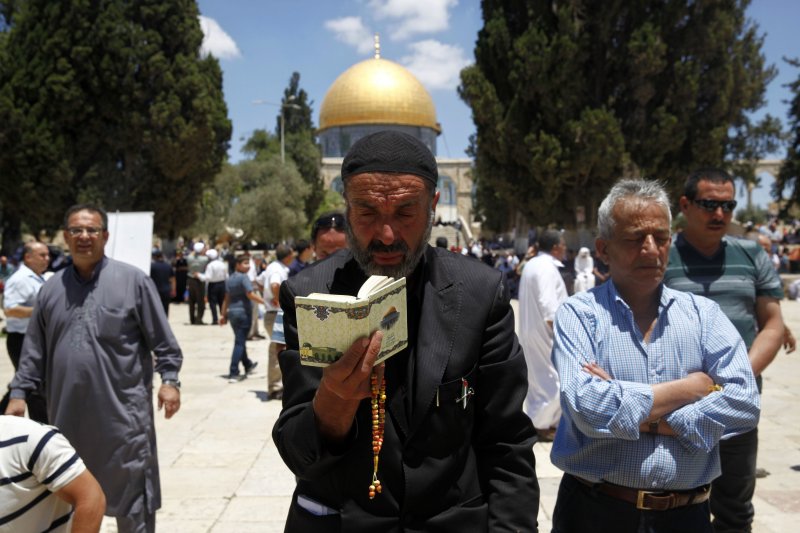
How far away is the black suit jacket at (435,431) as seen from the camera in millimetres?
1751

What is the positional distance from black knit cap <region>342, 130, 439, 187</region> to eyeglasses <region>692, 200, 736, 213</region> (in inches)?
79.6

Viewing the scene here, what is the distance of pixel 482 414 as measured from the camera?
1877 mm

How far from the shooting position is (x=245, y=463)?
596 centimetres

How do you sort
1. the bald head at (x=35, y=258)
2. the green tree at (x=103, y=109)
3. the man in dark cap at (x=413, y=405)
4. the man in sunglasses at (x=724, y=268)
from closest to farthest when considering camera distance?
Answer: the man in dark cap at (x=413, y=405)
the man in sunglasses at (x=724, y=268)
the bald head at (x=35, y=258)
the green tree at (x=103, y=109)

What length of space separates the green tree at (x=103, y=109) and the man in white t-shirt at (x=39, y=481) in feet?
82.7

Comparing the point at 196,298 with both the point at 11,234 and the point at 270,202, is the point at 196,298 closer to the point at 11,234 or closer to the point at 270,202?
the point at 11,234

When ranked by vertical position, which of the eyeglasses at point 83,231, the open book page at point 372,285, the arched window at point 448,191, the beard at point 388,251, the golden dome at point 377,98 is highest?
the golden dome at point 377,98

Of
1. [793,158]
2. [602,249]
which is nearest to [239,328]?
[602,249]

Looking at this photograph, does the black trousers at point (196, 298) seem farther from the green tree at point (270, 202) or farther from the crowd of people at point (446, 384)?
the green tree at point (270, 202)

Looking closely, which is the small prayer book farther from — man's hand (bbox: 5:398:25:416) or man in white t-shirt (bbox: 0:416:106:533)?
man's hand (bbox: 5:398:25:416)

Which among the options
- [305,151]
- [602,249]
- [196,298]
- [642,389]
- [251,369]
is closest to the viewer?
[642,389]

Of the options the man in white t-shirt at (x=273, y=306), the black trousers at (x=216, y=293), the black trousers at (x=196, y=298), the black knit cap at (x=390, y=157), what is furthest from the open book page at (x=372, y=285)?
the black trousers at (x=196, y=298)

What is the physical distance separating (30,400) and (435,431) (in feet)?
13.3

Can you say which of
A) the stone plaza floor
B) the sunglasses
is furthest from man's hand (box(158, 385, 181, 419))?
the sunglasses
